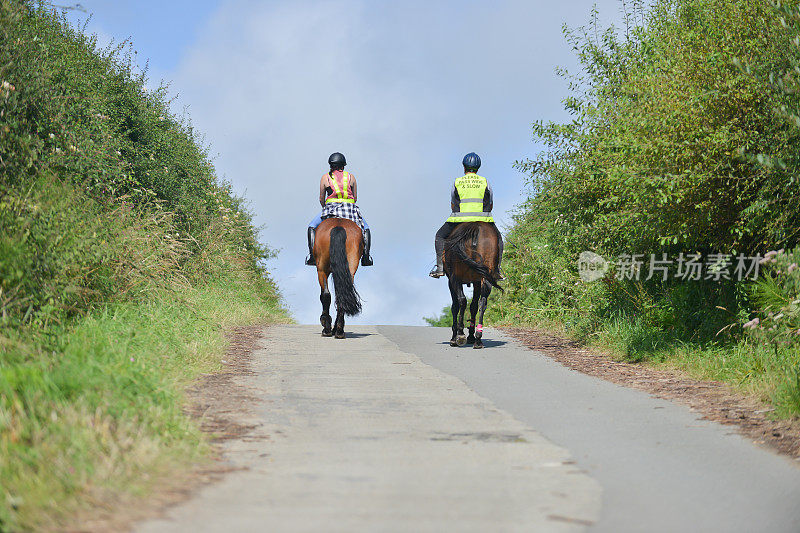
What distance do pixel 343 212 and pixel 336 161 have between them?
0.92 m

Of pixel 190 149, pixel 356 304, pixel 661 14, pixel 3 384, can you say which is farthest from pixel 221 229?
pixel 3 384

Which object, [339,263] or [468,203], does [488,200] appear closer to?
[468,203]

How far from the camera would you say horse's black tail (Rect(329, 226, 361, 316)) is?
15.4 metres

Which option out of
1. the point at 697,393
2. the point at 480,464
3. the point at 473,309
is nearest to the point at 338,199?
the point at 473,309

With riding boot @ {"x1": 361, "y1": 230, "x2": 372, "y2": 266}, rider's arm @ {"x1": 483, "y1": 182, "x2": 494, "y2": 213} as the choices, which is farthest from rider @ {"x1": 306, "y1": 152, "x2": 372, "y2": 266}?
rider's arm @ {"x1": 483, "y1": 182, "x2": 494, "y2": 213}

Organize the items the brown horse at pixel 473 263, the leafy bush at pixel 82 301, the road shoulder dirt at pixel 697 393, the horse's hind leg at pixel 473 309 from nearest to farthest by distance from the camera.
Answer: the leafy bush at pixel 82 301
the road shoulder dirt at pixel 697 393
the brown horse at pixel 473 263
the horse's hind leg at pixel 473 309

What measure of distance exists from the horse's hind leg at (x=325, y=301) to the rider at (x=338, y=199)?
1.01 feet

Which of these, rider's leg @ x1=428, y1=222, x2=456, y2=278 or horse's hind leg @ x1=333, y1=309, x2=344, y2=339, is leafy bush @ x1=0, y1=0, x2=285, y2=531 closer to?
horse's hind leg @ x1=333, y1=309, x2=344, y2=339

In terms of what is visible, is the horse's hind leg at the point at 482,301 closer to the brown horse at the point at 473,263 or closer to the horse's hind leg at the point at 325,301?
the brown horse at the point at 473,263

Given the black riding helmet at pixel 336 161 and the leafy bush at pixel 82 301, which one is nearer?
the leafy bush at pixel 82 301

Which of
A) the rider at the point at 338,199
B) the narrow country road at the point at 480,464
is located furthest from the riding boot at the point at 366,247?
the narrow country road at the point at 480,464

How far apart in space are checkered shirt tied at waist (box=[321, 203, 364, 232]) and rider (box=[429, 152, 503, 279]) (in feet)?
5.58

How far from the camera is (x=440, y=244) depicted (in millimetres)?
15180

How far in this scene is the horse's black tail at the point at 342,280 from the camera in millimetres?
15383
